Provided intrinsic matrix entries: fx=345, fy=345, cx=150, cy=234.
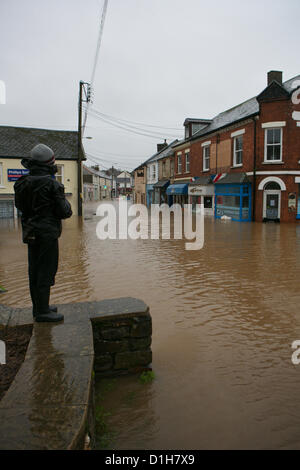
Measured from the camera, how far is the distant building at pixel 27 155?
25.1 m

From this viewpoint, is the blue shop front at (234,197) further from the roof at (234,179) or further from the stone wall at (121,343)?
the stone wall at (121,343)

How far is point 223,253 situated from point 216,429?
323 inches

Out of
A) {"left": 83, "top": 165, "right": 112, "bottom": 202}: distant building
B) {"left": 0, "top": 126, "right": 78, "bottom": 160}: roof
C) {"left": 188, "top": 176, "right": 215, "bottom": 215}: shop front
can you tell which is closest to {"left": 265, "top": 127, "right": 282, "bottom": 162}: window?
{"left": 188, "top": 176, "right": 215, "bottom": 215}: shop front

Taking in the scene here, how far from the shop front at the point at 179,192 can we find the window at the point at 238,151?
7.84 meters

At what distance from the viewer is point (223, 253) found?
10758 millimetres

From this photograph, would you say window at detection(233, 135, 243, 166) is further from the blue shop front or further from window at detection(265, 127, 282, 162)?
window at detection(265, 127, 282, 162)

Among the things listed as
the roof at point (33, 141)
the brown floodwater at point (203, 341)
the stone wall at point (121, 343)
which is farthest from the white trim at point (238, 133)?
the stone wall at point (121, 343)

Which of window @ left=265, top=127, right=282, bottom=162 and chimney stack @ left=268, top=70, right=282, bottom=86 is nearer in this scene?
window @ left=265, top=127, right=282, bottom=162

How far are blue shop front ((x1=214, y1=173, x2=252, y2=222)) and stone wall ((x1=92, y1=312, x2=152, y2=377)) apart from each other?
1852 cm

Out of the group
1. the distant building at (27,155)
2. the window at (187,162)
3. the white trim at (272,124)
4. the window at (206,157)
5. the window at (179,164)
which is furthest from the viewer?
the window at (179,164)

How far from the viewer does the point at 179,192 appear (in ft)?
101

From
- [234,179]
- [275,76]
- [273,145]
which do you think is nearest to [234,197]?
[234,179]

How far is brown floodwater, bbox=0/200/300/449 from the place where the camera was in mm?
2830

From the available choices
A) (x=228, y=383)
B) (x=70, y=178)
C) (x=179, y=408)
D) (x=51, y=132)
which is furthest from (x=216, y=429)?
(x=51, y=132)
